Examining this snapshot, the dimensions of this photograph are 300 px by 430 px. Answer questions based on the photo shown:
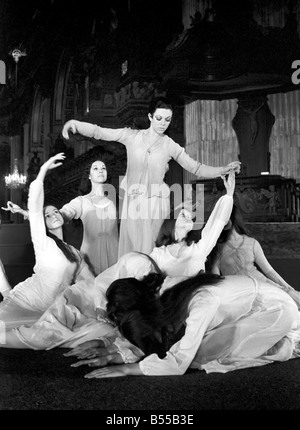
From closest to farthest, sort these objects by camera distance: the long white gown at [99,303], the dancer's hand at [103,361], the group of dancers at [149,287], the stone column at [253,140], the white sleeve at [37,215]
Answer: the group of dancers at [149,287]
the dancer's hand at [103,361]
the long white gown at [99,303]
the white sleeve at [37,215]
the stone column at [253,140]

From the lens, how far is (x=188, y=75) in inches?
300

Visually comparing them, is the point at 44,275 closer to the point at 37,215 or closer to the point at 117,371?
the point at 37,215

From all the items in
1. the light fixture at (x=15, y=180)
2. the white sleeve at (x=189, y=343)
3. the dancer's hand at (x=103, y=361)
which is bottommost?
the dancer's hand at (x=103, y=361)

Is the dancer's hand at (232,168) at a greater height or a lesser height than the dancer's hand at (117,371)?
greater

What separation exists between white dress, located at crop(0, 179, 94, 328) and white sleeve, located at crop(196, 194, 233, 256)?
2.96 ft

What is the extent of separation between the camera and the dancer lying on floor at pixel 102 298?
3932 millimetres

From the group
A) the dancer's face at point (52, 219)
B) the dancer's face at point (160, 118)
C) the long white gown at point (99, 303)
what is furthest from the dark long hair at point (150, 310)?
the dancer's face at point (160, 118)

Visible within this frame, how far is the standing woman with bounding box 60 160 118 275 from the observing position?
184 inches

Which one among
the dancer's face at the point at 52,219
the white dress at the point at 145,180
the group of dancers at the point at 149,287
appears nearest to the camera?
the group of dancers at the point at 149,287

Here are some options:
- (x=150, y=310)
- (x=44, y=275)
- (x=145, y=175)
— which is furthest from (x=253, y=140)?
(x=150, y=310)

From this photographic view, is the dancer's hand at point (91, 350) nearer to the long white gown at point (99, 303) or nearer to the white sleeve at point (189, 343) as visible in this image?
the long white gown at point (99, 303)

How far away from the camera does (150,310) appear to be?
3.28 meters

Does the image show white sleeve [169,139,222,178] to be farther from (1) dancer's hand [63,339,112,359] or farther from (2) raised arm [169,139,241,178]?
(1) dancer's hand [63,339,112,359]
